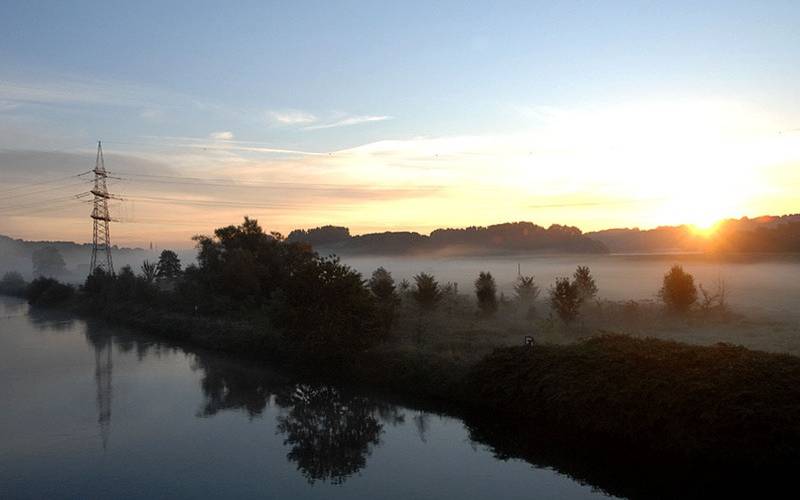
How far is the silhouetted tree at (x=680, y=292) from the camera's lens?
169ft

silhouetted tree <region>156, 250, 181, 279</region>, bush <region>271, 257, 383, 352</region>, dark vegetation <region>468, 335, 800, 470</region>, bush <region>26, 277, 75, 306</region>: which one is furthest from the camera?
silhouetted tree <region>156, 250, 181, 279</region>

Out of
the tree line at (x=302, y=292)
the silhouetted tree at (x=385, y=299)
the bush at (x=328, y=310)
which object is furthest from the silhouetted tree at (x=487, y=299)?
the bush at (x=328, y=310)

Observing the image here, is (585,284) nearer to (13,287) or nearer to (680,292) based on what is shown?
(680,292)

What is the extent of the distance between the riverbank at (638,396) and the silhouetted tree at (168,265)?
76.5m

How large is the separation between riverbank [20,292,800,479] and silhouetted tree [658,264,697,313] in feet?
91.9

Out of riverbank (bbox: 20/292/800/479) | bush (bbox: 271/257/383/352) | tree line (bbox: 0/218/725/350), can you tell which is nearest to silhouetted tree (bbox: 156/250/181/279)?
tree line (bbox: 0/218/725/350)

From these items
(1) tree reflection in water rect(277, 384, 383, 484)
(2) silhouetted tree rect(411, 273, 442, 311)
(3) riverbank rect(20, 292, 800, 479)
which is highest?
(2) silhouetted tree rect(411, 273, 442, 311)

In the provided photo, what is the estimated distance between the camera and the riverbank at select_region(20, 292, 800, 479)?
1941 centimetres

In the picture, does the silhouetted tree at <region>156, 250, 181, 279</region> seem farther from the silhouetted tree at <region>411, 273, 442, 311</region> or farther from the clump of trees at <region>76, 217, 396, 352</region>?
the silhouetted tree at <region>411, 273, 442, 311</region>

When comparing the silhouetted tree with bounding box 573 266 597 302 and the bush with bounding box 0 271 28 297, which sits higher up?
the silhouetted tree with bounding box 573 266 597 302

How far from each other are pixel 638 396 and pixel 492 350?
1198 centimetres

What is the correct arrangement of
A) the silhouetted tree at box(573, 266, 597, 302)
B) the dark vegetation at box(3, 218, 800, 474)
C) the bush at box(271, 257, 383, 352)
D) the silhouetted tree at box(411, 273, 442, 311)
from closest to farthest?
the dark vegetation at box(3, 218, 800, 474)
the bush at box(271, 257, 383, 352)
the silhouetted tree at box(411, 273, 442, 311)
the silhouetted tree at box(573, 266, 597, 302)

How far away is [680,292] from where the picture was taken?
51.5 metres

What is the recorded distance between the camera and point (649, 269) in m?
98.2
